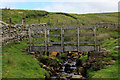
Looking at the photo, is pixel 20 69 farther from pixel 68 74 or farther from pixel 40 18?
pixel 40 18

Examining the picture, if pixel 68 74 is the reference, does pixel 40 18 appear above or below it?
above

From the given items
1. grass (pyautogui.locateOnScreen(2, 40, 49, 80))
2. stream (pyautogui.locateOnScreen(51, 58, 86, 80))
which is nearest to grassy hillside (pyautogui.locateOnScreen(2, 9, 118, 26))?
stream (pyautogui.locateOnScreen(51, 58, 86, 80))

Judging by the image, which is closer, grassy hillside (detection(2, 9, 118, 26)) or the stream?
the stream

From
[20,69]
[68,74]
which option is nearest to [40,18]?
[68,74]

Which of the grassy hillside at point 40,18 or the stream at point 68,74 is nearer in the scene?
the stream at point 68,74

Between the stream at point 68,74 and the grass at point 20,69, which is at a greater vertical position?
the grass at point 20,69

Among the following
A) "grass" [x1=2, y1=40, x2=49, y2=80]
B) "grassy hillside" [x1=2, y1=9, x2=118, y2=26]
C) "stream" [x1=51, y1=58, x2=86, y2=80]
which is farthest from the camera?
"grassy hillside" [x1=2, y1=9, x2=118, y2=26]

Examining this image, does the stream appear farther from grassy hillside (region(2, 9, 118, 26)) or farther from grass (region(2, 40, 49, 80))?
grassy hillside (region(2, 9, 118, 26))

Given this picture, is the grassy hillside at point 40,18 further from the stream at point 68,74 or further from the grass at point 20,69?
the grass at point 20,69

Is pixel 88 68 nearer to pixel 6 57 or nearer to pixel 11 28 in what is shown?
pixel 6 57

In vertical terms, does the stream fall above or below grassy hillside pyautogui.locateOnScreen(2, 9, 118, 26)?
below

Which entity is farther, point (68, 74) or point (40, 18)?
point (40, 18)

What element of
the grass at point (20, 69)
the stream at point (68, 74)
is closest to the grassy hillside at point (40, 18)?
the stream at point (68, 74)

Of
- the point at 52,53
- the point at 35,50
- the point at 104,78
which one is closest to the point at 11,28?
Answer: the point at 35,50
